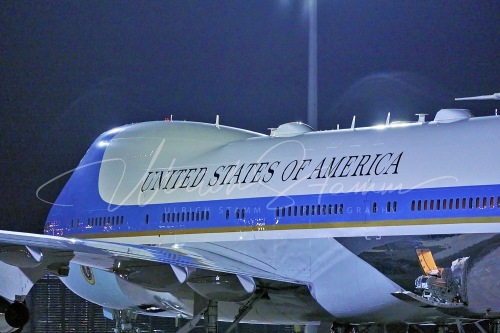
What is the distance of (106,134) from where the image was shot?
32.7m

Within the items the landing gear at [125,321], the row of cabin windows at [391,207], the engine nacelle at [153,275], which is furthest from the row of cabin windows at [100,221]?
the row of cabin windows at [391,207]

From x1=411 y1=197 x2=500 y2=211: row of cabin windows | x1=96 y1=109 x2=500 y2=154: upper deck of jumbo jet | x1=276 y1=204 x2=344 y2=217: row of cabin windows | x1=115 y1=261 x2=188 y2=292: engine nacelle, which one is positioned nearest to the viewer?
x1=411 y1=197 x2=500 y2=211: row of cabin windows

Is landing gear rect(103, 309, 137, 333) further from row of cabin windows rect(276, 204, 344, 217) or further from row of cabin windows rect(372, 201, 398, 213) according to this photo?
row of cabin windows rect(372, 201, 398, 213)

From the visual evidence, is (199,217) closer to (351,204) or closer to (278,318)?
(278,318)

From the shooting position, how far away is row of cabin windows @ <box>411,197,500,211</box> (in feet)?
71.1

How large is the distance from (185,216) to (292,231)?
12.3 ft

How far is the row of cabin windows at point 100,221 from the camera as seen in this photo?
3014 centimetres

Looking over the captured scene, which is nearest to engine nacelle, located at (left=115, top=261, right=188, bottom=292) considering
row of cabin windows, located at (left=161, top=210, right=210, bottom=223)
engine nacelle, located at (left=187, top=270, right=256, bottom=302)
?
engine nacelle, located at (left=187, top=270, right=256, bottom=302)

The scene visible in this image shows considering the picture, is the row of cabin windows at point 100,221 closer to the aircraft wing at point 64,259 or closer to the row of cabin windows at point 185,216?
the row of cabin windows at point 185,216

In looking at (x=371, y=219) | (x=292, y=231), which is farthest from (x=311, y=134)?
(x=371, y=219)

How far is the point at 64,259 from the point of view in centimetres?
2162

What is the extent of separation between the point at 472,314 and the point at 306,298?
13.5ft

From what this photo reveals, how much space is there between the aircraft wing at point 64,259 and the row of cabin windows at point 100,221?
429cm

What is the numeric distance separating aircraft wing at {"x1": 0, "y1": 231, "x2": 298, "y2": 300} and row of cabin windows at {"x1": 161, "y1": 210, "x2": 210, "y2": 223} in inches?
80.2
